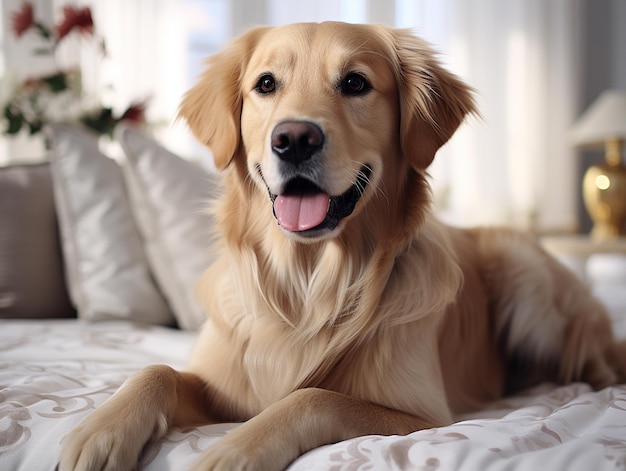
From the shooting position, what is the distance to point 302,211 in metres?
1.28

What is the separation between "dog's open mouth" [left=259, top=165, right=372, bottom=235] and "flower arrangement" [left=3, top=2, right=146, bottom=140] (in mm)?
1762

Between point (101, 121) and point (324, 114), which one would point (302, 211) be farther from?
point (101, 121)

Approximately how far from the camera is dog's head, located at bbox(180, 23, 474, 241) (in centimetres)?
124

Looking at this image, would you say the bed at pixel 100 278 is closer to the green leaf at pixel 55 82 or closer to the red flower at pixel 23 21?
the green leaf at pixel 55 82

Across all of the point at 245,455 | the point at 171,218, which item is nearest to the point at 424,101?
the point at 245,455

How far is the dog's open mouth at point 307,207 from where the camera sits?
4.16 ft

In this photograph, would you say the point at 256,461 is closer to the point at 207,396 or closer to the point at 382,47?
the point at 207,396

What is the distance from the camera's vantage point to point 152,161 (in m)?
2.22

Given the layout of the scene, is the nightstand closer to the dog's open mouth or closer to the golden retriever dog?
the golden retriever dog

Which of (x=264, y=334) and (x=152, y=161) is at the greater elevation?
(x=152, y=161)

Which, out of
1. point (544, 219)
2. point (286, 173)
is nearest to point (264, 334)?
point (286, 173)

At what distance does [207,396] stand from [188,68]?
336 centimetres

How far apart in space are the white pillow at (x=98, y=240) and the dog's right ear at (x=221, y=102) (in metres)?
0.82

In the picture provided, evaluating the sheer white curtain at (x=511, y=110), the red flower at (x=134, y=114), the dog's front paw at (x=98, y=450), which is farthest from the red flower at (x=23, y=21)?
the sheer white curtain at (x=511, y=110)
